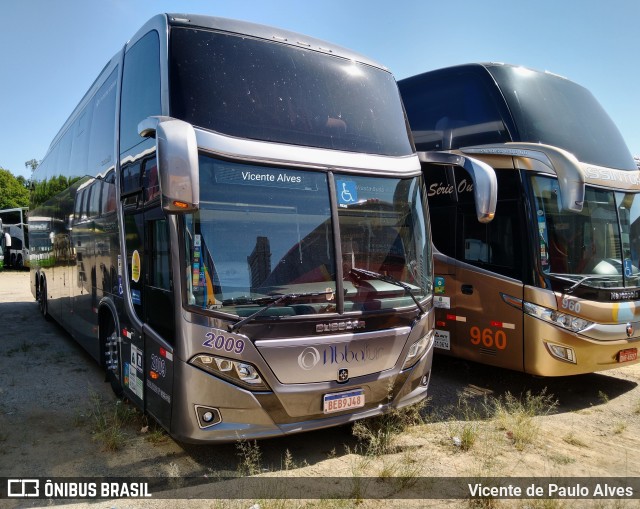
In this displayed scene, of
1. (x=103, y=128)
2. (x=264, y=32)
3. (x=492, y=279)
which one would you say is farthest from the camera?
(x=492, y=279)

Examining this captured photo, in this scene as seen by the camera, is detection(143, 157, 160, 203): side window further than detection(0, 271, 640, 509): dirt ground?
Yes

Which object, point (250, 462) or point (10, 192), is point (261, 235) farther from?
point (10, 192)

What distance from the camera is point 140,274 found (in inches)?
194

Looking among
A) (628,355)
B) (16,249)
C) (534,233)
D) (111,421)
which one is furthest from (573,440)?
(16,249)

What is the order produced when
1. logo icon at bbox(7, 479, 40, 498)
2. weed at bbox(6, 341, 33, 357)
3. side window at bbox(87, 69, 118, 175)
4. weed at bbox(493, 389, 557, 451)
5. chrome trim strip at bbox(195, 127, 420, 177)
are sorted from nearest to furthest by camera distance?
logo icon at bbox(7, 479, 40, 498), chrome trim strip at bbox(195, 127, 420, 177), weed at bbox(493, 389, 557, 451), side window at bbox(87, 69, 118, 175), weed at bbox(6, 341, 33, 357)

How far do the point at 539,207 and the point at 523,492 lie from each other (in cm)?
349

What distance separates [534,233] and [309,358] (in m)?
3.47

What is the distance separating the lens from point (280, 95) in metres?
4.80

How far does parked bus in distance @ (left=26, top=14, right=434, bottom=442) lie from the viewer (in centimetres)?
417

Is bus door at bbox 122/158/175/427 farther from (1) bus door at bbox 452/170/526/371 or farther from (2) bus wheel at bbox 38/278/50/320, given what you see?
(2) bus wheel at bbox 38/278/50/320

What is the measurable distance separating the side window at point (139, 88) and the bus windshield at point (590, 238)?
4463 mm

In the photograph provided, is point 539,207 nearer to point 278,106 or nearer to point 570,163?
point 570,163

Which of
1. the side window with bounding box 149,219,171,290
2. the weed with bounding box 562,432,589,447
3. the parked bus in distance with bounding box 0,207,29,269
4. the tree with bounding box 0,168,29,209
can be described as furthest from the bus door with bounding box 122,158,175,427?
the tree with bounding box 0,168,29,209

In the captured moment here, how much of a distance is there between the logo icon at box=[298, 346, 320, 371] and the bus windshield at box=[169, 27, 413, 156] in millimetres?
1807
